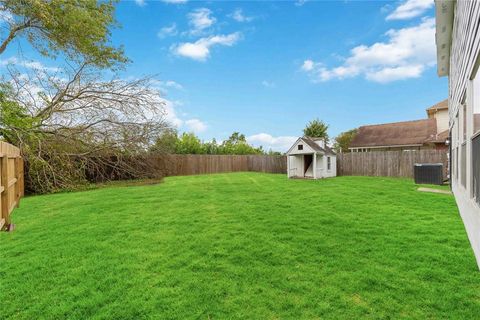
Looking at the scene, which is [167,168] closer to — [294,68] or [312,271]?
[294,68]

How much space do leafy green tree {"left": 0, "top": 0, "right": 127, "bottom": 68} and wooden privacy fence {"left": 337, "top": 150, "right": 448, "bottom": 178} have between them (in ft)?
47.4

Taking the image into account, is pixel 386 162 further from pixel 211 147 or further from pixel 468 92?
pixel 211 147

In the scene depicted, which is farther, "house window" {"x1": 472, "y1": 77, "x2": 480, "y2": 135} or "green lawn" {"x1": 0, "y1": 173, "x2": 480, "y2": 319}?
"house window" {"x1": 472, "y1": 77, "x2": 480, "y2": 135}

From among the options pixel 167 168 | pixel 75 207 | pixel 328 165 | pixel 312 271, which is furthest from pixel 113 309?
pixel 167 168

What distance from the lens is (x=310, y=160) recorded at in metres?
15.2

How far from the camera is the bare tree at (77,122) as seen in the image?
30.5 ft

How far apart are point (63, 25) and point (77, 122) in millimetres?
3859

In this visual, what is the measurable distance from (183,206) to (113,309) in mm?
4152

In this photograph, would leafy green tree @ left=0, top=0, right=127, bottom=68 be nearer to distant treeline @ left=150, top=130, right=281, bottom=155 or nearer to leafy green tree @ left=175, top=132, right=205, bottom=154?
distant treeline @ left=150, top=130, right=281, bottom=155

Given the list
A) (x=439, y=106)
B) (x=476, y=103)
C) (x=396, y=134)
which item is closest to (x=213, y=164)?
(x=396, y=134)

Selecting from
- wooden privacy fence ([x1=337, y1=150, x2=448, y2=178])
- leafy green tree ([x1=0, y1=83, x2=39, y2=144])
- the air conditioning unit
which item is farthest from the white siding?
leafy green tree ([x1=0, y1=83, x2=39, y2=144])

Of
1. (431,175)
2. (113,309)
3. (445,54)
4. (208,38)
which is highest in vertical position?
(208,38)

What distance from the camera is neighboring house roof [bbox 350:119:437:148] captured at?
20406 mm

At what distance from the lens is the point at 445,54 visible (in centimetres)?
888
